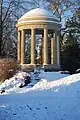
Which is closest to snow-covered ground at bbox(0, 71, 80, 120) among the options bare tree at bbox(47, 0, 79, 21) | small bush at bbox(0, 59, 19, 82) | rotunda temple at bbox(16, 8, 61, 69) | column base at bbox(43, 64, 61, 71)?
small bush at bbox(0, 59, 19, 82)

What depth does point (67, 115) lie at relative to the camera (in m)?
12.8

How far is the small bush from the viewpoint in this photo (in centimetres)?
2398

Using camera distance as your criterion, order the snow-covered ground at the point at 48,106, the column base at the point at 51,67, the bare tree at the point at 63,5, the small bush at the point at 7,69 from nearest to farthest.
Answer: the snow-covered ground at the point at 48,106 → the small bush at the point at 7,69 → the column base at the point at 51,67 → the bare tree at the point at 63,5

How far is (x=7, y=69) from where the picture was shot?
24.0 m

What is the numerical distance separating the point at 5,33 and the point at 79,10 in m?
10.1

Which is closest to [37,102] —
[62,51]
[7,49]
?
[62,51]

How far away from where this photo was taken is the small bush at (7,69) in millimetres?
23984

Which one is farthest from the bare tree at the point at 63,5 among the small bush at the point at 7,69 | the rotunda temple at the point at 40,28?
the small bush at the point at 7,69

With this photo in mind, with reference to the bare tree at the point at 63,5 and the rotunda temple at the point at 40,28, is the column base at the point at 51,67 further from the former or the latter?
the bare tree at the point at 63,5

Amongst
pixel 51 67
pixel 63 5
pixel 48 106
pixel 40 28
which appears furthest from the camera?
pixel 63 5

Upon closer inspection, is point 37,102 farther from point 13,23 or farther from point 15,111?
point 13,23

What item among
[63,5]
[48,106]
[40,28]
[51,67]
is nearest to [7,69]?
[51,67]

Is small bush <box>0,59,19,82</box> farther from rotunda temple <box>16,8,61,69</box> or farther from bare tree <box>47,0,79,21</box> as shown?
bare tree <box>47,0,79,21</box>

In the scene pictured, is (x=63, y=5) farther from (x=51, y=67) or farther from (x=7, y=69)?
(x=7, y=69)
